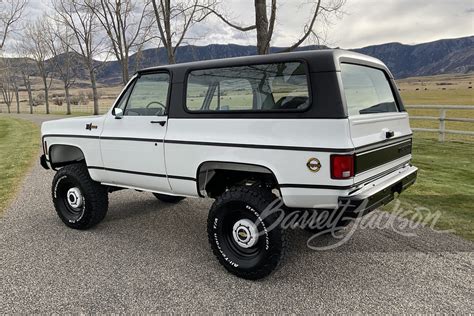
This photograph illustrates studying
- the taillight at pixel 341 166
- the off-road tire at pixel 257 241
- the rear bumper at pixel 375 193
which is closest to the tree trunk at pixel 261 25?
the rear bumper at pixel 375 193

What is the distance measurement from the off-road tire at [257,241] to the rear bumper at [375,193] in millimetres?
685

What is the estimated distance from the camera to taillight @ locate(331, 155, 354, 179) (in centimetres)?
Result: 299

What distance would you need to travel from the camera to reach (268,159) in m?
3.29

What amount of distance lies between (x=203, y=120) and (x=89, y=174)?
198 centimetres

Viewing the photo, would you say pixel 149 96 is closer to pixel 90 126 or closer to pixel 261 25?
pixel 90 126

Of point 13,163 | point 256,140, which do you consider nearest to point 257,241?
point 256,140

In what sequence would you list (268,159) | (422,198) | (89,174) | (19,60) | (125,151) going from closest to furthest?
(268,159), (125,151), (89,174), (422,198), (19,60)

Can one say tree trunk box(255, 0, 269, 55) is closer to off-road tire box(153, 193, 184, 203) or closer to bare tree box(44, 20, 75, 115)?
off-road tire box(153, 193, 184, 203)

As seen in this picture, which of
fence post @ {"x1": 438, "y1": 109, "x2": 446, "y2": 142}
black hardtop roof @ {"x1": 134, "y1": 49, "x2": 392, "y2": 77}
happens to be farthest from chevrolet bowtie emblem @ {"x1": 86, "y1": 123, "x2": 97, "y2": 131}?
fence post @ {"x1": 438, "y1": 109, "x2": 446, "y2": 142}

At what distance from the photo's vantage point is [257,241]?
3535mm

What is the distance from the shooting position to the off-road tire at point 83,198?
4785 mm

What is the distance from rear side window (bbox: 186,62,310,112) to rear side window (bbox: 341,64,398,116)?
424 millimetres

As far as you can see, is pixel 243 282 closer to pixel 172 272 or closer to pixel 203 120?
pixel 172 272

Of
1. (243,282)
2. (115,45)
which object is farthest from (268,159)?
(115,45)
